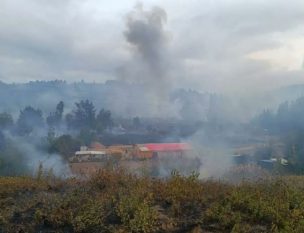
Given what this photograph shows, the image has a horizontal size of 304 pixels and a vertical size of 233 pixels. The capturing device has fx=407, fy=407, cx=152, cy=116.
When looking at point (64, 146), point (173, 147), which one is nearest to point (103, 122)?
point (64, 146)

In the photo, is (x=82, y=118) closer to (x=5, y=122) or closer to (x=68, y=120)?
(x=68, y=120)

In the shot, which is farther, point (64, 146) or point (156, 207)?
point (64, 146)

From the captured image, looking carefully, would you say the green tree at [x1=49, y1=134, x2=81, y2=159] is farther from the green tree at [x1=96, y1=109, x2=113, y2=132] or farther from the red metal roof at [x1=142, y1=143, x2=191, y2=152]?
the green tree at [x1=96, y1=109, x2=113, y2=132]

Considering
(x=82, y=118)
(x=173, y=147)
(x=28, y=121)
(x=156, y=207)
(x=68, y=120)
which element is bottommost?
(x=173, y=147)

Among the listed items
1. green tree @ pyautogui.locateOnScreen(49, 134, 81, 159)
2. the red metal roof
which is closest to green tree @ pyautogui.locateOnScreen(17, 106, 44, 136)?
green tree @ pyautogui.locateOnScreen(49, 134, 81, 159)

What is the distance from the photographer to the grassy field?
5.49 metres

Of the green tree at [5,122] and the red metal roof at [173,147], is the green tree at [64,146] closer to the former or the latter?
the red metal roof at [173,147]

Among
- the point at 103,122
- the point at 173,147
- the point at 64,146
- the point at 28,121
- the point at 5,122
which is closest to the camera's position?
the point at 173,147

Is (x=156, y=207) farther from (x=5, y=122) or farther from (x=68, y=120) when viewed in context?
(x=68, y=120)

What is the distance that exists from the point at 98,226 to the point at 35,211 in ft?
4.24

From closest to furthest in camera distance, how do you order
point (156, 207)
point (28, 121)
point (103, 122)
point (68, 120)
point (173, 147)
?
point (156, 207), point (173, 147), point (28, 121), point (103, 122), point (68, 120)

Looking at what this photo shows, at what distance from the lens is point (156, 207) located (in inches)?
240

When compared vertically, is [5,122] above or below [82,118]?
below

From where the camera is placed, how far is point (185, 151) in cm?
2931
